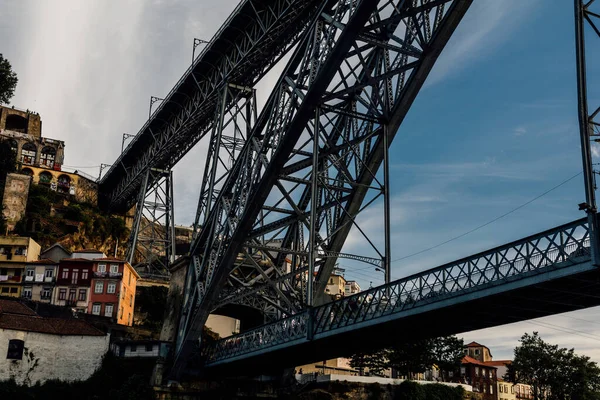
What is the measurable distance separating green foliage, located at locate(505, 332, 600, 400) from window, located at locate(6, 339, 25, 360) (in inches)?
1857

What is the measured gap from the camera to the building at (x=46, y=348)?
36.1m

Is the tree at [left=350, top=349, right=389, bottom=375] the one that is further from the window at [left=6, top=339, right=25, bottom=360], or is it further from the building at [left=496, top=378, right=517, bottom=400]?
the building at [left=496, top=378, right=517, bottom=400]

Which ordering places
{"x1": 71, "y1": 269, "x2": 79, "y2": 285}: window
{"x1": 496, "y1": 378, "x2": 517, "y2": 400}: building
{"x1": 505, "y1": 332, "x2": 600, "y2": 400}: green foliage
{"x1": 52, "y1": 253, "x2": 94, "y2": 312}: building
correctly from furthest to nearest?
{"x1": 496, "y1": 378, "x2": 517, "y2": 400}: building → {"x1": 505, "y1": 332, "x2": 600, "y2": 400}: green foliage → {"x1": 71, "y1": 269, "x2": 79, "y2": 285}: window → {"x1": 52, "y1": 253, "x2": 94, "y2": 312}: building

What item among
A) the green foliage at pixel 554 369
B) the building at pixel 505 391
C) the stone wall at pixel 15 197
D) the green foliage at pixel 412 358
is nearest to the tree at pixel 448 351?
the green foliage at pixel 412 358

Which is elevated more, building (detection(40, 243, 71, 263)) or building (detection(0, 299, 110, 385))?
building (detection(40, 243, 71, 263))

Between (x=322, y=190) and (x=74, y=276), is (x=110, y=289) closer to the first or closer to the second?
(x=74, y=276)

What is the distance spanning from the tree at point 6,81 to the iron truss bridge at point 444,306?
4524 cm

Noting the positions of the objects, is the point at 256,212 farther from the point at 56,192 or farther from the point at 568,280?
the point at 56,192

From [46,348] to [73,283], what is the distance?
669 inches

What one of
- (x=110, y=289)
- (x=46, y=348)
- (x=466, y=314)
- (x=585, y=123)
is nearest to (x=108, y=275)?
(x=110, y=289)

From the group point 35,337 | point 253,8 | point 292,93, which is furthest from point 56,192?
point 292,93

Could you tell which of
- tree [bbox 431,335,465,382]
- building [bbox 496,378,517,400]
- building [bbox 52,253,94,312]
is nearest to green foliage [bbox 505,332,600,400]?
tree [bbox 431,335,465,382]

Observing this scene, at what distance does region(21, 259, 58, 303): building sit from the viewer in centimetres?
5425

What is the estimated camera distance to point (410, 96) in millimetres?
29969
